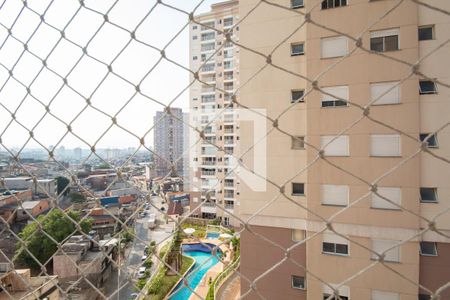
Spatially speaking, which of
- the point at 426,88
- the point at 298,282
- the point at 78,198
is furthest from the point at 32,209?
the point at 426,88

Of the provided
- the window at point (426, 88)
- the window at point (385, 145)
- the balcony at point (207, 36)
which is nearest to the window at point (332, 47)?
the window at point (426, 88)

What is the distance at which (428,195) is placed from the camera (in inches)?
91.4

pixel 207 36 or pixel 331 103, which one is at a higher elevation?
pixel 207 36

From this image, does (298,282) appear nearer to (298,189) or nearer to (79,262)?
(298,189)

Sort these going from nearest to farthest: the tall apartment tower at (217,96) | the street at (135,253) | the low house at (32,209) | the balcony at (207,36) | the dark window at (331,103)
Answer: the low house at (32,209) < the dark window at (331,103) < the street at (135,253) < the tall apartment tower at (217,96) < the balcony at (207,36)

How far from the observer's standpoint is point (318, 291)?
270 centimetres

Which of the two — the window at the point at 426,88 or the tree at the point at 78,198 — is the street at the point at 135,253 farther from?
the window at the point at 426,88

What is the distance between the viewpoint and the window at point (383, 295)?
2.44 meters

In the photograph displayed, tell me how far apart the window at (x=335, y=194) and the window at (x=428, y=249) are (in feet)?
2.25

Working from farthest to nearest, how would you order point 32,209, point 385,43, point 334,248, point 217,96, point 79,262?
point 217,96 → point 79,262 → point 334,248 → point 385,43 → point 32,209

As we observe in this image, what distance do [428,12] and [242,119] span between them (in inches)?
67.5

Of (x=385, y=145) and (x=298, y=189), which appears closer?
(x=385, y=145)

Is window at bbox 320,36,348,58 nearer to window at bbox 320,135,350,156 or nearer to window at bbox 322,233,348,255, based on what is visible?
window at bbox 320,135,350,156

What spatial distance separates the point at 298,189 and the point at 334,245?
23.2 inches
